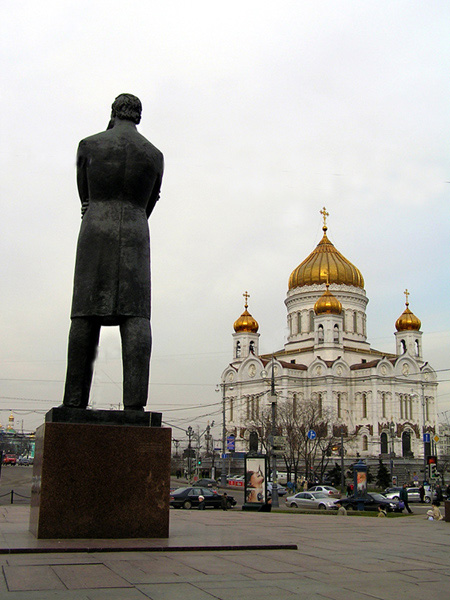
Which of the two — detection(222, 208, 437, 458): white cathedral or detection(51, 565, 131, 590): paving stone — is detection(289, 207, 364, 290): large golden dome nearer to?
detection(222, 208, 437, 458): white cathedral

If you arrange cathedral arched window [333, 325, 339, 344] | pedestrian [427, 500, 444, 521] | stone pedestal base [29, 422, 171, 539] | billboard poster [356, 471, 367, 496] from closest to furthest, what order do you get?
stone pedestal base [29, 422, 171, 539]
pedestrian [427, 500, 444, 521]
billboard poster [356, 471, 367, 496]
cathedral arched window [333, 325, 339, 344]

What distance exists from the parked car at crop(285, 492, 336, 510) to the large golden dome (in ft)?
165

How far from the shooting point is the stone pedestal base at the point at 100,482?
7840 millimetres

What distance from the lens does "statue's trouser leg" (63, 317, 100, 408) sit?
8.71m

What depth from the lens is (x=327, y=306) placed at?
76625 millimetres

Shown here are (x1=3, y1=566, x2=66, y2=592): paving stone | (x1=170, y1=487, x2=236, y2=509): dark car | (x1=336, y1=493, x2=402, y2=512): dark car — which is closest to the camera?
(x1=3, y1=566, x2=66, y2=592): paving stone

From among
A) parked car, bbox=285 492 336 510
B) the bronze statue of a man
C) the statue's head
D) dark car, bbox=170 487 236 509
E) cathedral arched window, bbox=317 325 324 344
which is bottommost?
parked car, bbox=285 492 336 510

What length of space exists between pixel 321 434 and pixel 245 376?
22250 millimetres

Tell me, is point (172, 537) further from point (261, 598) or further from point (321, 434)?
point (321, 434)

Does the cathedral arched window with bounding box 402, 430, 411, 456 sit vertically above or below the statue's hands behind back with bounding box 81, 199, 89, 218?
below

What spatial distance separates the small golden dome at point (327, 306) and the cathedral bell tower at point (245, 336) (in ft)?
34.9

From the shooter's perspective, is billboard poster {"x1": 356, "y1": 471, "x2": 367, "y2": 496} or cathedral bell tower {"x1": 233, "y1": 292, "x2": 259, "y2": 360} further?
cathedral bell tower {"x1": 233, "y1": 292, "x2": 259, "y2": 360}

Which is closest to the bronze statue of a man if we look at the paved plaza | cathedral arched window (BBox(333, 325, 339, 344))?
the paved plaza

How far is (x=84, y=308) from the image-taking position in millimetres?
8828
